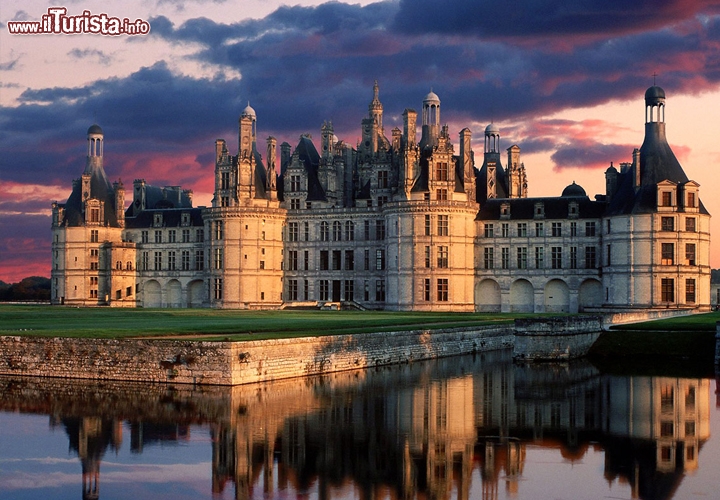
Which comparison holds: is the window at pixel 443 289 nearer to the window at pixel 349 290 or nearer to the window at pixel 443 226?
the window at pixel 443 226

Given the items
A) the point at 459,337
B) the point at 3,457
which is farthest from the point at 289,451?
the point at 459,337

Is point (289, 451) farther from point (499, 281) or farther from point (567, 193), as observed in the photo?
point (567, 193)

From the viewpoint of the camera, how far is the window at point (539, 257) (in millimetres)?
78062

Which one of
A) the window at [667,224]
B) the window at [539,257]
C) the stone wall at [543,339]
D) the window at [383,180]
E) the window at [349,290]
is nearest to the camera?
the stone wall at [543,339]

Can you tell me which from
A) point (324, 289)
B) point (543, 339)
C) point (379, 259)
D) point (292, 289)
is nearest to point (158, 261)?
point (292, 289)

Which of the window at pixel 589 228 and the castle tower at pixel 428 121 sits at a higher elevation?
the castle tower at pixel 428 121

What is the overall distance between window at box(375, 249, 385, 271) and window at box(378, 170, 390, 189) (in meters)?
5.37

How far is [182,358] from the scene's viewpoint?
34.0 meters

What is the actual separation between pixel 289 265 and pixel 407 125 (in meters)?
16.0

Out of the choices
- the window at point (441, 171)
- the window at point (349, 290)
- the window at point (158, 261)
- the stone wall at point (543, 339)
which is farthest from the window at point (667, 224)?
the window at point (158, 261)

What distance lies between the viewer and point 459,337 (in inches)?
1916

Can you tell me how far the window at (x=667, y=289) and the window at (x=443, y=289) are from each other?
15.9m

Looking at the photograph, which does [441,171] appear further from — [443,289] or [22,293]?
[22,293]

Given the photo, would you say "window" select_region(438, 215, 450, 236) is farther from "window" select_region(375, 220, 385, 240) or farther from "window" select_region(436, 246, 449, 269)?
"window" select_region(375, 220, 385, 240)
